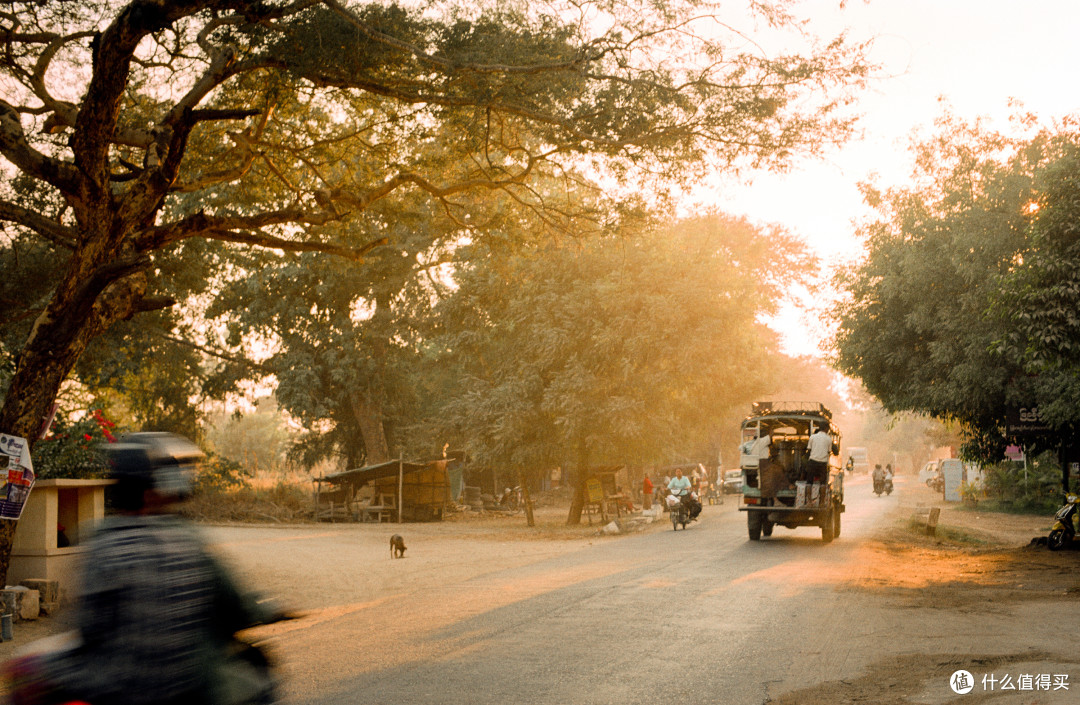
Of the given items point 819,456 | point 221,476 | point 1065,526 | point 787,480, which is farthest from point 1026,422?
point 221,476

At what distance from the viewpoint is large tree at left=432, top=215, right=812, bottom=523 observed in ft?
85.7

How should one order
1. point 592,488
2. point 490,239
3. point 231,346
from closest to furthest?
point 490,239
point 592,488
point 231,346

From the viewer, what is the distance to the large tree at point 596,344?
1028 inches

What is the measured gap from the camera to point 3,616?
9562 millimetres

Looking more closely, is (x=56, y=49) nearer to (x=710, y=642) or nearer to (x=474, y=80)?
(x=474, y=80)

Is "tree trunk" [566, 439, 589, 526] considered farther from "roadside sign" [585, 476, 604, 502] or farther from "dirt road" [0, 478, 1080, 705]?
"dirt road" [0, 478, 1080, 705]

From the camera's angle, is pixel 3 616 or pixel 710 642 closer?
pixel 710 642

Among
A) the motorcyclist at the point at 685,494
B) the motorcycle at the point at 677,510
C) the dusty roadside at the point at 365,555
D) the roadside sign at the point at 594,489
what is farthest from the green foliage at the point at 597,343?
the dusty roadside at the point at 365,555

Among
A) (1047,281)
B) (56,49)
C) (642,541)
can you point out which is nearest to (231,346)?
(642,541)

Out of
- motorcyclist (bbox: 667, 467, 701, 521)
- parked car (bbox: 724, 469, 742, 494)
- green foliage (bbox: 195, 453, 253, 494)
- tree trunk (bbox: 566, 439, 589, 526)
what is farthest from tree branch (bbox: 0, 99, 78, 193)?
parked car (bbox: 724, 469, 742, 494)

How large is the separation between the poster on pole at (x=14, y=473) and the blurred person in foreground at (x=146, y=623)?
7.87 metres

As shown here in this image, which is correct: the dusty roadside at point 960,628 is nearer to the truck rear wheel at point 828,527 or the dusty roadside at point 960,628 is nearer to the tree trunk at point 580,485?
the truck rear wheel at point 828,527

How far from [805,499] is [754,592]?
8.04m

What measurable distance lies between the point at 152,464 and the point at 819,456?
55.9 ft
